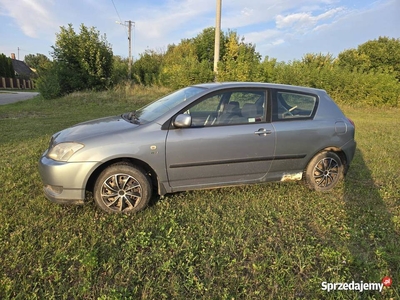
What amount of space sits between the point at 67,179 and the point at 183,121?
4.79 ft

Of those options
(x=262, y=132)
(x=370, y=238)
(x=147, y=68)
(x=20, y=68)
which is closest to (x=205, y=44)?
(x=147, y=68)

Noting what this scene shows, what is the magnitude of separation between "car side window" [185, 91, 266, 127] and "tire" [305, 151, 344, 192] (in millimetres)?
1090

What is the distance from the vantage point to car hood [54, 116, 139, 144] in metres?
3.17

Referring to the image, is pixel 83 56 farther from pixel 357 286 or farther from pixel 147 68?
pixel 357 286

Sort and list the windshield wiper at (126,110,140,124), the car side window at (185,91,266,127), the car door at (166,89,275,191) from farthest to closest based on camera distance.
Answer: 1. the windshield wiper at (126,110,140,124)
2. the car side window at (185,91,266,127)
3. the car door at (166,89,275,191)

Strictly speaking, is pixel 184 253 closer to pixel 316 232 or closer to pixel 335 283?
pixel 335 283

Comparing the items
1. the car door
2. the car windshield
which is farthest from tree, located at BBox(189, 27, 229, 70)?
the car door

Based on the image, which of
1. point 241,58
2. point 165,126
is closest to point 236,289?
point 165,126

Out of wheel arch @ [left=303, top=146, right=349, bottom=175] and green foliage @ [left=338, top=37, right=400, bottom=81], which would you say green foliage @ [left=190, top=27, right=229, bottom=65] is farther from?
wheel arch @ [left=303, top=146, right=349, bottom=175]

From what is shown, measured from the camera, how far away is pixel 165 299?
2.04 meters

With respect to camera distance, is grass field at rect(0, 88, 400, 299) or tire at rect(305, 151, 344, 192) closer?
grass field at rect(0, 88, 400, 299)

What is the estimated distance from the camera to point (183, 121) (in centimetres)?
317

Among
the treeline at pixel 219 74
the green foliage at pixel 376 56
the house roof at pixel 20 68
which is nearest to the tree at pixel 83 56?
the treeline at pixel 219 74

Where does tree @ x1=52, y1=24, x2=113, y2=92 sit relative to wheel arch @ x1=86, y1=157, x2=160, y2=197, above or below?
above
